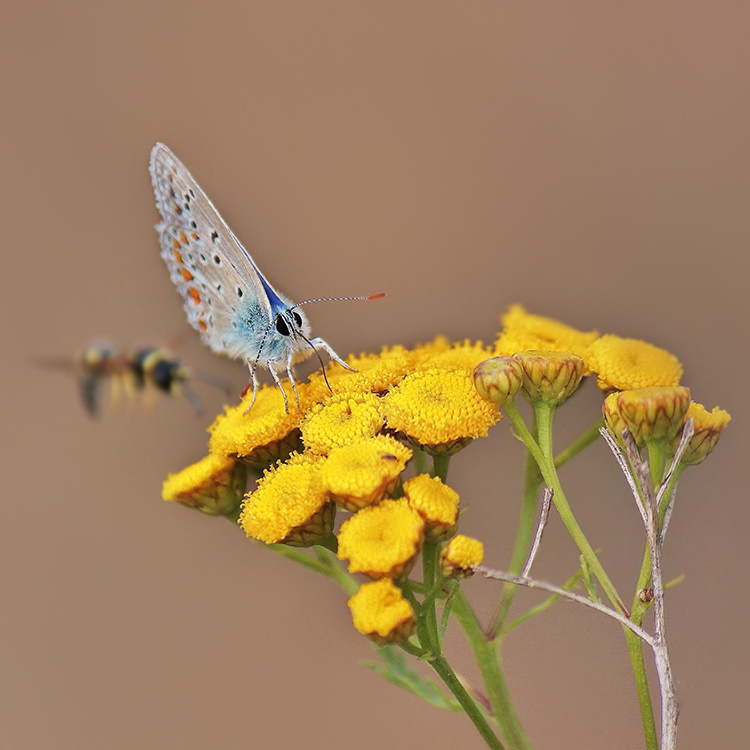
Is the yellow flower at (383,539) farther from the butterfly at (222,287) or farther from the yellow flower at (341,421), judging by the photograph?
the butterfly at (222,287)

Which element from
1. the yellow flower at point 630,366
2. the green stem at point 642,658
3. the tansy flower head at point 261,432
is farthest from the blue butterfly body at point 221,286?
the green stem at point 642,658

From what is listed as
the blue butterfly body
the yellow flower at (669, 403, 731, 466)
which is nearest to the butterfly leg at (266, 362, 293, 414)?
the blue butterfly body

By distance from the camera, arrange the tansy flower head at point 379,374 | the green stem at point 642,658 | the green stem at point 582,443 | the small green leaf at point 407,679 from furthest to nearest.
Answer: the tansy flower head at point 379,374 < the green stem at point 582,443 < the small green leaf at point 407,679 < the green stem at point 642,658

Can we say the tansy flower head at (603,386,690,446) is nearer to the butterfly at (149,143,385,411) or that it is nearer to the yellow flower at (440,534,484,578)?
the yellow flower at (440,534,484,578)

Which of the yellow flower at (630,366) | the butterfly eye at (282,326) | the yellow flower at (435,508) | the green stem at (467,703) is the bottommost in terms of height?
the green stem at (467,703)

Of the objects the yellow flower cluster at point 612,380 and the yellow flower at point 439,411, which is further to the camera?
the yellow flower at point 439,411

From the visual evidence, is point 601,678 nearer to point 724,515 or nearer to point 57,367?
point 724,515
